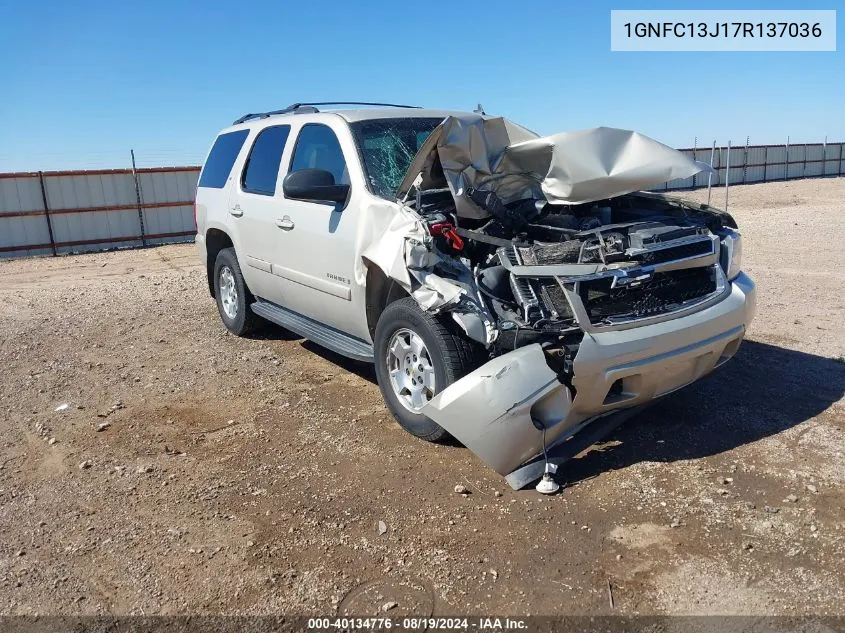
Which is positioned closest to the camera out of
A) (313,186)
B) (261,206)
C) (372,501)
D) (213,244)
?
(372,501)

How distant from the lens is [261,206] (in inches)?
227

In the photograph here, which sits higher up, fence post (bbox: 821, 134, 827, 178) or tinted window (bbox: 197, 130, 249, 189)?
tinted window (bbox: 197, 130, 249, 189)

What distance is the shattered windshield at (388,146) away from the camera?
185 inches

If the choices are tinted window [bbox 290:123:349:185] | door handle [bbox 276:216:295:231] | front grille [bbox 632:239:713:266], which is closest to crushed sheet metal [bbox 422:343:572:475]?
front grille [bbox 632:239:713:266]

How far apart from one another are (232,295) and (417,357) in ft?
10.6

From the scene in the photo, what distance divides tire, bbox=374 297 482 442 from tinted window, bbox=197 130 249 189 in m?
2.98

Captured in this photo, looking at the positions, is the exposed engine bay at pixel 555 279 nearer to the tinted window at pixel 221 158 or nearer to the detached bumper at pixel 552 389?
the detached bumper at pixel 552 389

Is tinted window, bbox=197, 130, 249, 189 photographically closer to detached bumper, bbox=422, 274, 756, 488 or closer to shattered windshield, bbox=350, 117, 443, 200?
shattered windshield, bbox=350, 117, 443, 200

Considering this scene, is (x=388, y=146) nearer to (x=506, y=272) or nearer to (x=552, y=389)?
(x=506, y=272)

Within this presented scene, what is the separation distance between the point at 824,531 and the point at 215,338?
5457 millimetres

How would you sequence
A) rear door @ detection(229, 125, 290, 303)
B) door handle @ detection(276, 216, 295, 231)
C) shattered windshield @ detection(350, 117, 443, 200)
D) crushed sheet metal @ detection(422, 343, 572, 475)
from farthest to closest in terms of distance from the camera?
rear door @ detection(229, 125, 290, 303)
door handle @ detection(276, 216, 295, 231)
shattered windshield @ detection(350, 117, 443, 200)
crushed sheet metal @ detection(422, 343, 572, 475)

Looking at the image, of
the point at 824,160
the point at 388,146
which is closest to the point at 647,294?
the point at 388,146

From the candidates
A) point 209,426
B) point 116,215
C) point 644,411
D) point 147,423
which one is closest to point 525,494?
point 644,411

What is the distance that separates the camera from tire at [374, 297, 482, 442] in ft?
12.7
